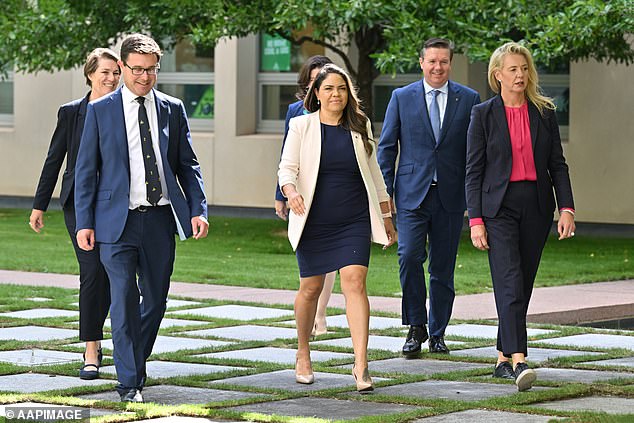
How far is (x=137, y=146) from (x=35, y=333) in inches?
117

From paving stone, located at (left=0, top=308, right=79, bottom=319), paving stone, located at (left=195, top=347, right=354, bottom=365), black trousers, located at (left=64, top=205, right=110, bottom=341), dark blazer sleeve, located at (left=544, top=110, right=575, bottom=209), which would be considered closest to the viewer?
dark blazer sleeve, located at (left=544, top=110, right=575, bottom=209)

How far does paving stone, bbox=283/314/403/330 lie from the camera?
34.1ft

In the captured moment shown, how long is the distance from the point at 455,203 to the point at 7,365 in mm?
2995

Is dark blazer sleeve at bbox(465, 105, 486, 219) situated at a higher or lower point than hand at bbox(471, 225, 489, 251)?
higher

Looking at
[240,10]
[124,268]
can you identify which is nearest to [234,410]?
[124,268]

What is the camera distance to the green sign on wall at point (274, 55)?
23.6 m

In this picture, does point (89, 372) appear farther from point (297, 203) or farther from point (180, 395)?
point (297, 203)

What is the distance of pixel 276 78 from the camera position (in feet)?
78.1

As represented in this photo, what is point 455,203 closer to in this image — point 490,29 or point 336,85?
point 336,85

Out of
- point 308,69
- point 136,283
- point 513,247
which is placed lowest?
point 136,283

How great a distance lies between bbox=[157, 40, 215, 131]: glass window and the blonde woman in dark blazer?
16.6 m

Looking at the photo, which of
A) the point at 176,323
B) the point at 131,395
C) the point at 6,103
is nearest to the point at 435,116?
the point at 176,323

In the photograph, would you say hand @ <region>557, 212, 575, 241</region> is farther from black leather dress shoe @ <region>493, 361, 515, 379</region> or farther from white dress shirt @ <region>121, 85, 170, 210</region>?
white dress shirt @ <region>121, 85, 170, 210</region>

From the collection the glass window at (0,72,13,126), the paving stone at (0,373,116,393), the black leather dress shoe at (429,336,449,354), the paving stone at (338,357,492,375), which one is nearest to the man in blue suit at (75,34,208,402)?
the paving stone at (0,373,116,393)
